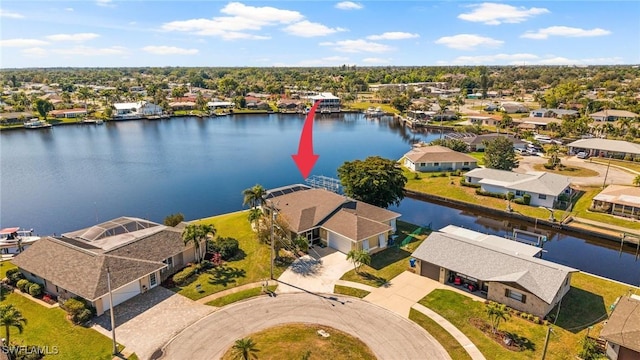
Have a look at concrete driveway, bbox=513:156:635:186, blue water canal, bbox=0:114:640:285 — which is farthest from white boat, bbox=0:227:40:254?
concrete driveway, bbox=513:156:635:186

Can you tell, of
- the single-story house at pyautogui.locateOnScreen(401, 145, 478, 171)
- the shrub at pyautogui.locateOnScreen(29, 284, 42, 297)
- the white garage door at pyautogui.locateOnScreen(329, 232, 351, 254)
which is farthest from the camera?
the single-story house at pyautogui.locateOnScreen(401, 145, 478, 171)

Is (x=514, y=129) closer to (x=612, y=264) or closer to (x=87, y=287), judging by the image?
(x=612, y=264)

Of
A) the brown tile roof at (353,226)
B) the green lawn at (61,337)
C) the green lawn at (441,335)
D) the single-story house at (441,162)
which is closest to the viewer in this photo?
the green lawn at (61,337)

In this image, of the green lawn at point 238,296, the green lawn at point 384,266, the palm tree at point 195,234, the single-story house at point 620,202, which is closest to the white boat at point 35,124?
the palm tree at point 195,234

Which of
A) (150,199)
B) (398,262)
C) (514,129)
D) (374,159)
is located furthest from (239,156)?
(514,129)

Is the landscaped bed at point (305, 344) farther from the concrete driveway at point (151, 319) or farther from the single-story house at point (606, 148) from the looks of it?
the single-story house at point (606, 148)

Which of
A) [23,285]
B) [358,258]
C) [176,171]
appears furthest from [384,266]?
[176,171]

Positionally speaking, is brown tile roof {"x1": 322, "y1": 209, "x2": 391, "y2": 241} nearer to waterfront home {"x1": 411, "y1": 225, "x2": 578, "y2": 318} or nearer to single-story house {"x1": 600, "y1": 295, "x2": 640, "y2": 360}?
waterfront home {"x1": 411, "y1": 225, "x2": 578, "y2": 318}
